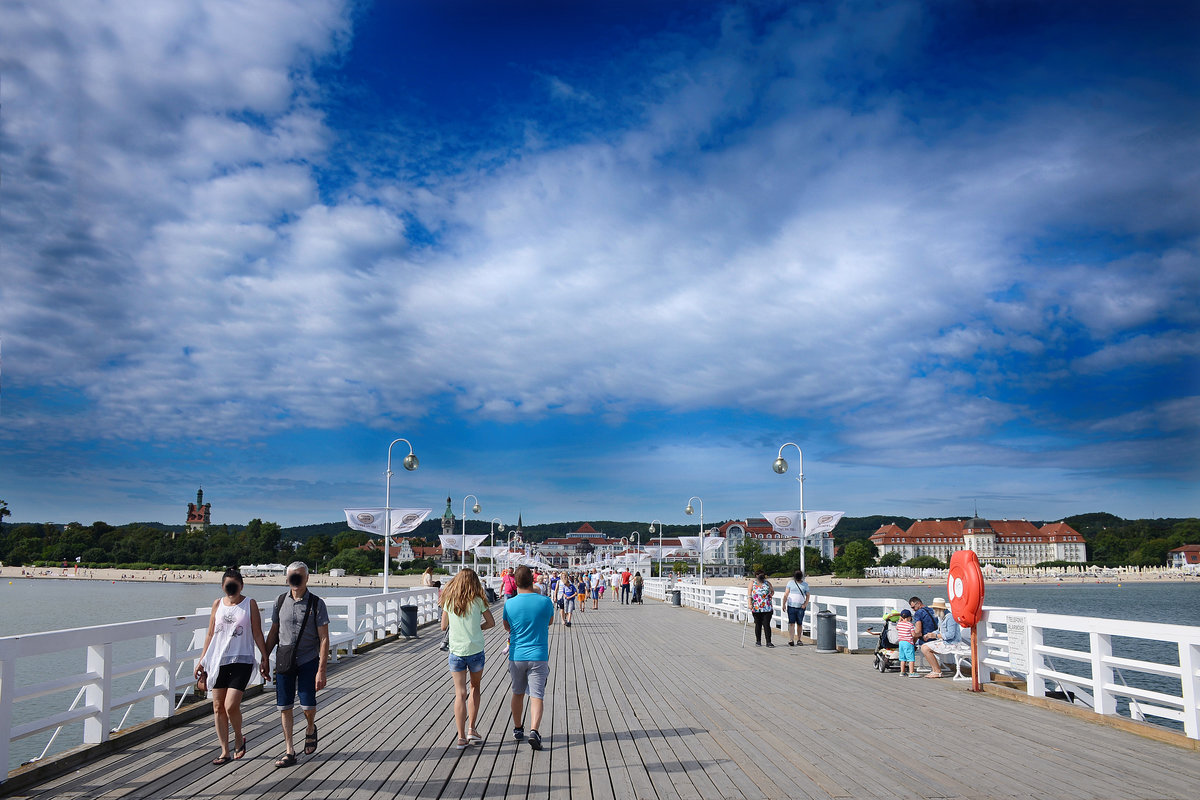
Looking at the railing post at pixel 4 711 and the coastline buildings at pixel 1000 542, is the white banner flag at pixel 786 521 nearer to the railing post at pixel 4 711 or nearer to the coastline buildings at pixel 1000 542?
the railing post at pixel 4 711

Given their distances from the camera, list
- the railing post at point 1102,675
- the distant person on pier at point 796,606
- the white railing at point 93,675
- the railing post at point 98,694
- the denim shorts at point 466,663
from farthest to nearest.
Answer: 1. the distant person on pier at point 796,606
2. the railing post at point 1102,675
3. the denim shorts at point 466,663
4. the railing post at point 98,694
5. the white railing at point 93,675

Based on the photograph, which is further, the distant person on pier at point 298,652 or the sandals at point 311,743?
the sandals at point 311,743

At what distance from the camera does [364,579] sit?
448ft

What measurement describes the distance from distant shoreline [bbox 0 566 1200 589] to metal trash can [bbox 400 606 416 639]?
9938 cm

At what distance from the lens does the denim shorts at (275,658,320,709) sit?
676 centimetres

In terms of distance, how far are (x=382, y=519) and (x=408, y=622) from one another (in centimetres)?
317

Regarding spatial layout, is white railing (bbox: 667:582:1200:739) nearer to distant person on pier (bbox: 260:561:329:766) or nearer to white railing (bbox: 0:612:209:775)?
distant person on pier (bbox: 260:561:329:766)

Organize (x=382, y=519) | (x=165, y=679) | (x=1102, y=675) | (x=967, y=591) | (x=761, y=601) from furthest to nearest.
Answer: (x=382, y=519)
(x=761, y=601)
(x=967, y=591)
(x=1102, y=675)
(x=165, y=679)

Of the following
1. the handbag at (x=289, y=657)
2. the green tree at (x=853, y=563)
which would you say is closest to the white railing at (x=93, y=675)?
the handbag at (x=289, y=657)

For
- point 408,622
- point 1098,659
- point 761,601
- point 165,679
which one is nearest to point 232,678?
point 165,679

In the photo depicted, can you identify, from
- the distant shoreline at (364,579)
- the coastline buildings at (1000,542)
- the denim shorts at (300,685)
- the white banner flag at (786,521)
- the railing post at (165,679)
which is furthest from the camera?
the coastline buildings at (1000,542)

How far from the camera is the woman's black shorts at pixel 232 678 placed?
6762mm

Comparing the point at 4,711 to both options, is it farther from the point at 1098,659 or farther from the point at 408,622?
the point at 408,622

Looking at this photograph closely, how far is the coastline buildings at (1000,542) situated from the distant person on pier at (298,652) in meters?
199
